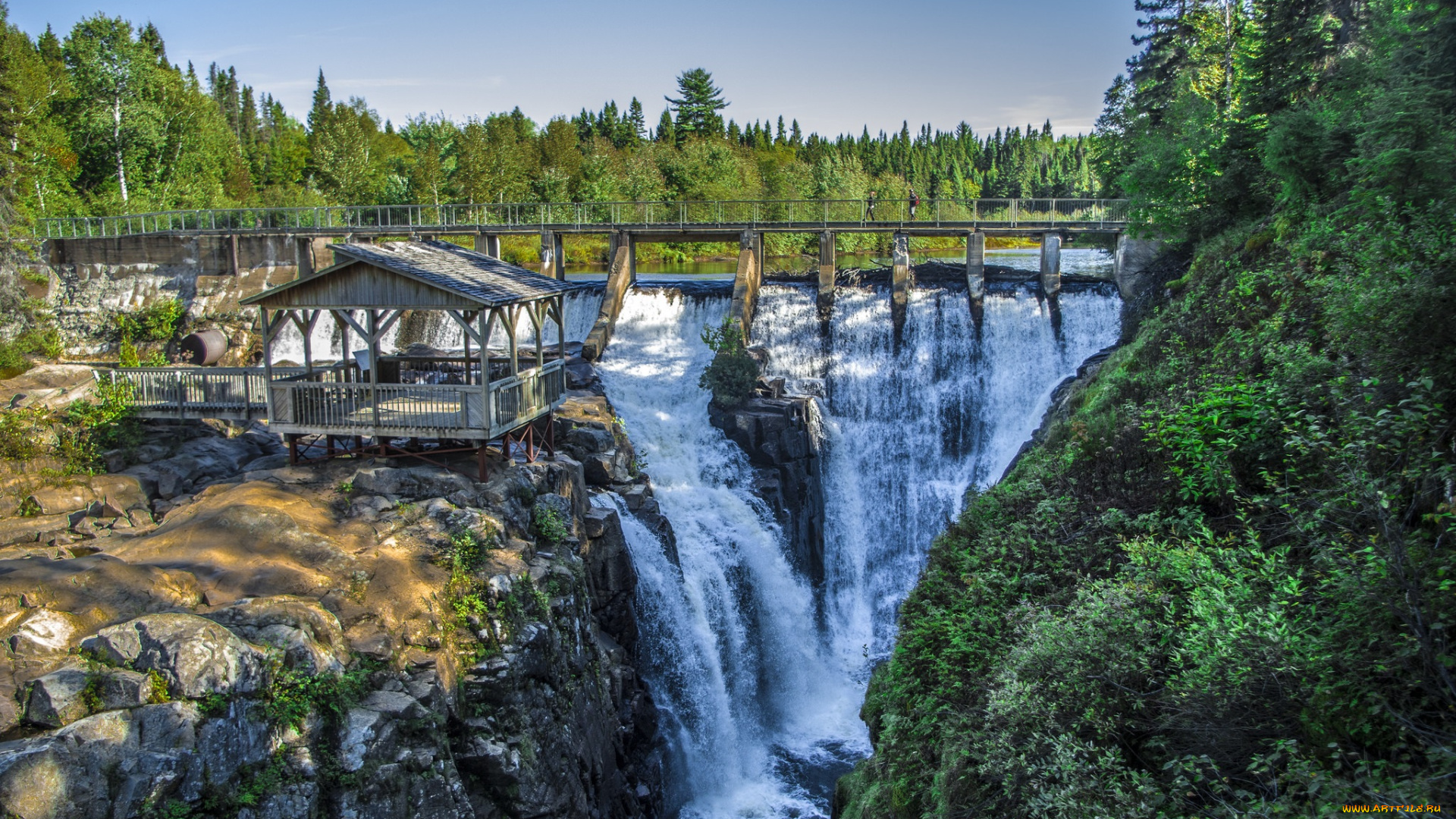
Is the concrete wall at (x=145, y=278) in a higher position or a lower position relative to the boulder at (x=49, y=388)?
higher

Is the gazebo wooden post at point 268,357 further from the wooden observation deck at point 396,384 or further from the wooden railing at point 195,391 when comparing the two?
the wooden railing at point 195,391

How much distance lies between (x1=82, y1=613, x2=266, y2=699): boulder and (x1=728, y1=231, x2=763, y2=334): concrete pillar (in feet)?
69.5

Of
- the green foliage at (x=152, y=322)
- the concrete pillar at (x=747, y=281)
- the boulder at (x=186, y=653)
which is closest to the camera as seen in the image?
the boulder at (x=186, y=653)

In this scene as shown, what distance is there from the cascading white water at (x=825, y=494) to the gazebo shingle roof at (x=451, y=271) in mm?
6130

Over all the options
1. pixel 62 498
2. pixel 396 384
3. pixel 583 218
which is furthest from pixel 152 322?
pixel 396 384

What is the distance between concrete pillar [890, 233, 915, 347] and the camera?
1192 inches

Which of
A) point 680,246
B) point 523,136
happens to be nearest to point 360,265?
point 680,246

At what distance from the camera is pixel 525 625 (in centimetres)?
1272

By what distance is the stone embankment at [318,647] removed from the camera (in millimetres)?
8680

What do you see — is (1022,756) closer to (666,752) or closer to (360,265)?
(666,752)

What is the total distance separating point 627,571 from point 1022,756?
10590mm

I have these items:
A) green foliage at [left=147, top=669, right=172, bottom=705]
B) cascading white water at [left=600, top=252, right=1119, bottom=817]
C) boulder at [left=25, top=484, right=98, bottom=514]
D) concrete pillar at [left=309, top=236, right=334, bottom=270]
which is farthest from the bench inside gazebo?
concrete pillar at [left=309, top=236, right=334, bottom=270]

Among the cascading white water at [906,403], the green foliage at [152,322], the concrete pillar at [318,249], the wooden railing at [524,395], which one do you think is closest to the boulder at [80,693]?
the wooden railing at [524,395]

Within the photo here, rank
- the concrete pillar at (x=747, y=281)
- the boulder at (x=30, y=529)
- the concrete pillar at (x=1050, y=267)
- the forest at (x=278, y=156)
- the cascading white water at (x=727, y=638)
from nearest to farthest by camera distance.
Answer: the boulder at (x=30, y=529) < the cascading white water at (x=727, y=638) < the concrete pillar at (x=1050, y=267) < the concrete pillar at (x=747, y=281) < the forest at (x=278, y=156)
